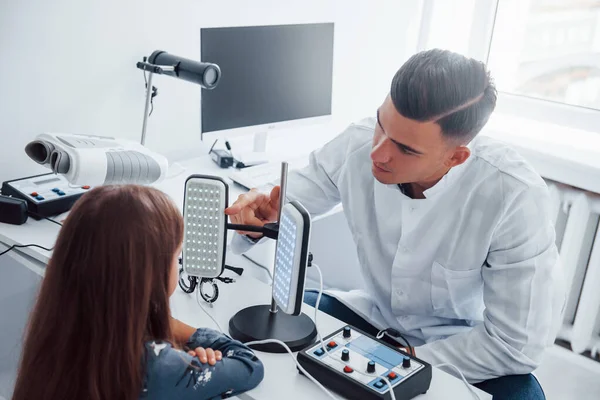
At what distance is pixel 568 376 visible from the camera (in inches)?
96.7

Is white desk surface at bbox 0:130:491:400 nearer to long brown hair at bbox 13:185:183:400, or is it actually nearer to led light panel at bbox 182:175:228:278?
led light panel at bbox 182:175:228:278

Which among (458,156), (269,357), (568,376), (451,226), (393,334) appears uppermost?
(458,156)

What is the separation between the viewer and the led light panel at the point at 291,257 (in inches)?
46.3

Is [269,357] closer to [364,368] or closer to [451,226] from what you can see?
[364,368]

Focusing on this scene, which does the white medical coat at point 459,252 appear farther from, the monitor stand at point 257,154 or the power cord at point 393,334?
the monitor stand at point 257,154

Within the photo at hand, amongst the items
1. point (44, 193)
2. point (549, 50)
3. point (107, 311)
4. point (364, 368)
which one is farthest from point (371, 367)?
point (549, 50)

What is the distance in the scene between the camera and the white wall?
→ 6.20 feet

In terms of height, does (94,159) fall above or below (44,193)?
above

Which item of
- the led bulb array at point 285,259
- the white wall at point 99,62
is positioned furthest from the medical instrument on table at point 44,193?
the led bulb array at point 285,259

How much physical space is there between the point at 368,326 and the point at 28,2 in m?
1.22

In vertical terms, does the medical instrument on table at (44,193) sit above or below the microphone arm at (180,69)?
below

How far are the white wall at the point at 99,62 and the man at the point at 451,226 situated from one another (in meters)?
0.77

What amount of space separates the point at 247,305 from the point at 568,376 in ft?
5.02

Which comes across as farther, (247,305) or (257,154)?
(257,154)
